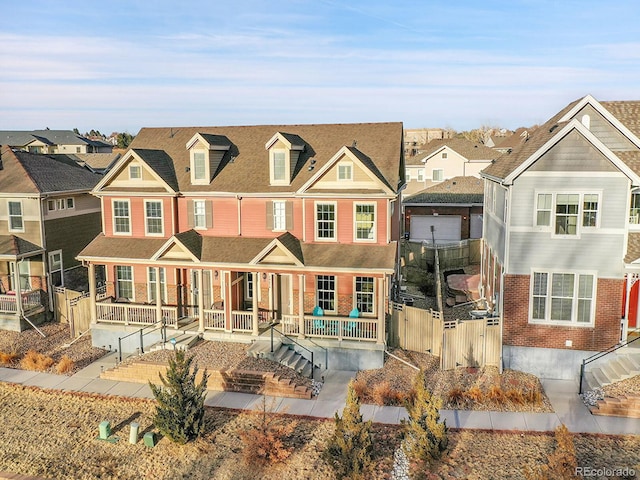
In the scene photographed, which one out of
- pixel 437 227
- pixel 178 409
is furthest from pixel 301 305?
pixel 437 227

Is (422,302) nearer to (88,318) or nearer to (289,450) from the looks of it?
(289,450)

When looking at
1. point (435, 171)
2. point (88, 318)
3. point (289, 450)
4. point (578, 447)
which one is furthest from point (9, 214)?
point (435, 171)

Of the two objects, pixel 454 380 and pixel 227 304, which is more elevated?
pixel 227 304

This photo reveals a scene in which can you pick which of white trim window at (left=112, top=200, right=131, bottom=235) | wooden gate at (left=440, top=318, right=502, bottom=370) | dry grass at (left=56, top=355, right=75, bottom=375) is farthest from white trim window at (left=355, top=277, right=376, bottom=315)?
dry grass at (left=56, top=355, right=75, bottom=375)

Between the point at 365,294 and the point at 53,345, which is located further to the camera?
the point at 53,345

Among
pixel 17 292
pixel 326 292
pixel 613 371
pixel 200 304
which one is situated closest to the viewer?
pixel 613 371

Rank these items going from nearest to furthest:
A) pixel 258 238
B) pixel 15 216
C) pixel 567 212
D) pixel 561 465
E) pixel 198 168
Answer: pixel 561 465
pixel 567 212
pixel 258 238
pixel 198 168
pixel 15 216

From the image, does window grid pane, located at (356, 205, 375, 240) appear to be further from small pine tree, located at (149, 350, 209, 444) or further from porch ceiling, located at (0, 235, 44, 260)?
porch ceiling, located at (0, 235, 44, 260)

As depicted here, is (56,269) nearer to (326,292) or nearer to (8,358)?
(8,358)
